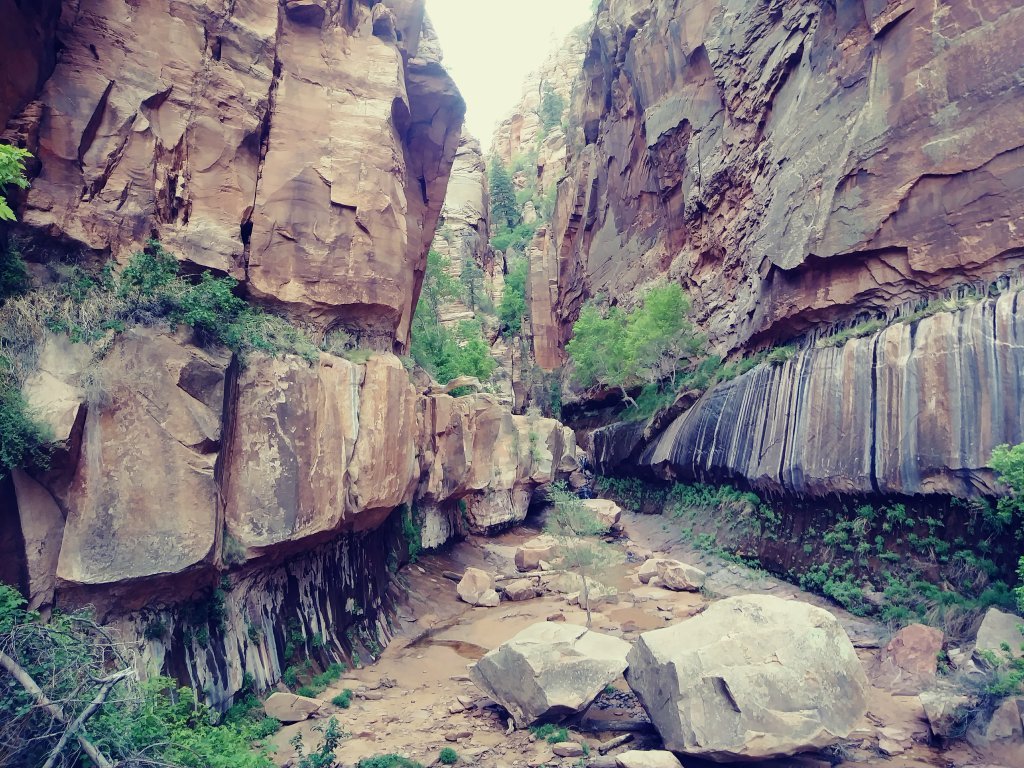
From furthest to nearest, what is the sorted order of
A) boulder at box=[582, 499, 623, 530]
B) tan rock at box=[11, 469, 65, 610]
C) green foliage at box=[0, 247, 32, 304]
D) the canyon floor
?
boulder at box=[582, 499, 623, 530], the canyon floor, green foliage at box=[0, 247, 32, 304], tan rock at box=[11, 469, 65, 610]

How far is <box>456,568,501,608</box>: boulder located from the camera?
22672mm

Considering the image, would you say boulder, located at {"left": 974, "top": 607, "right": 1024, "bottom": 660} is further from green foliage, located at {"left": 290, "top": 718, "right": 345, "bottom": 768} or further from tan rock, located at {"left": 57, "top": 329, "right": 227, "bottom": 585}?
tan rock, located at {"left": 57, "top": 329, "right": 227, "bottom": 585}

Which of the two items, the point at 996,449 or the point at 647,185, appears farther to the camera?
the point at 647,185

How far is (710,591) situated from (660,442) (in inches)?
501

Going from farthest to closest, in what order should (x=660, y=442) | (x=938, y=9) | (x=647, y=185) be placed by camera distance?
1. (x=647, y=185)
2. (x=660, y=442)
3. (x=938, y=9)

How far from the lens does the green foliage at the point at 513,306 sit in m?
64.2

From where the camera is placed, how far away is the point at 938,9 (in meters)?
19.0

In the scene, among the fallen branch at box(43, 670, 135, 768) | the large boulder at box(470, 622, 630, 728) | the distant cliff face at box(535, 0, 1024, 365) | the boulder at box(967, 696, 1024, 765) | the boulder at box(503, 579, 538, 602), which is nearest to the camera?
the fallen branch at box(43, 670, 135, 768)

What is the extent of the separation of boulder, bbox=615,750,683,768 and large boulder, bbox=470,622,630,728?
1.62 metres

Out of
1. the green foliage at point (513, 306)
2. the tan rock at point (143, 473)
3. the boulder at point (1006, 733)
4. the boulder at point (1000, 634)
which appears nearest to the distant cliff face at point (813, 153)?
the boulder at point (1000, 634)

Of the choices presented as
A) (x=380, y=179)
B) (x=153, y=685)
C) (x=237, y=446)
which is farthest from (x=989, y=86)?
(x=153, y=685)

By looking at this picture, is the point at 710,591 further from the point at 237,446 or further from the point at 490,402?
the point at 237,446

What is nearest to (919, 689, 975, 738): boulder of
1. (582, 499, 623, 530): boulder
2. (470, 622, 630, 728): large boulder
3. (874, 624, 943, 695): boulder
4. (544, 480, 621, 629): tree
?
(874, 624, 943, 695): boulder

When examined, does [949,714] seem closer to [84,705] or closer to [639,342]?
[84,705]
